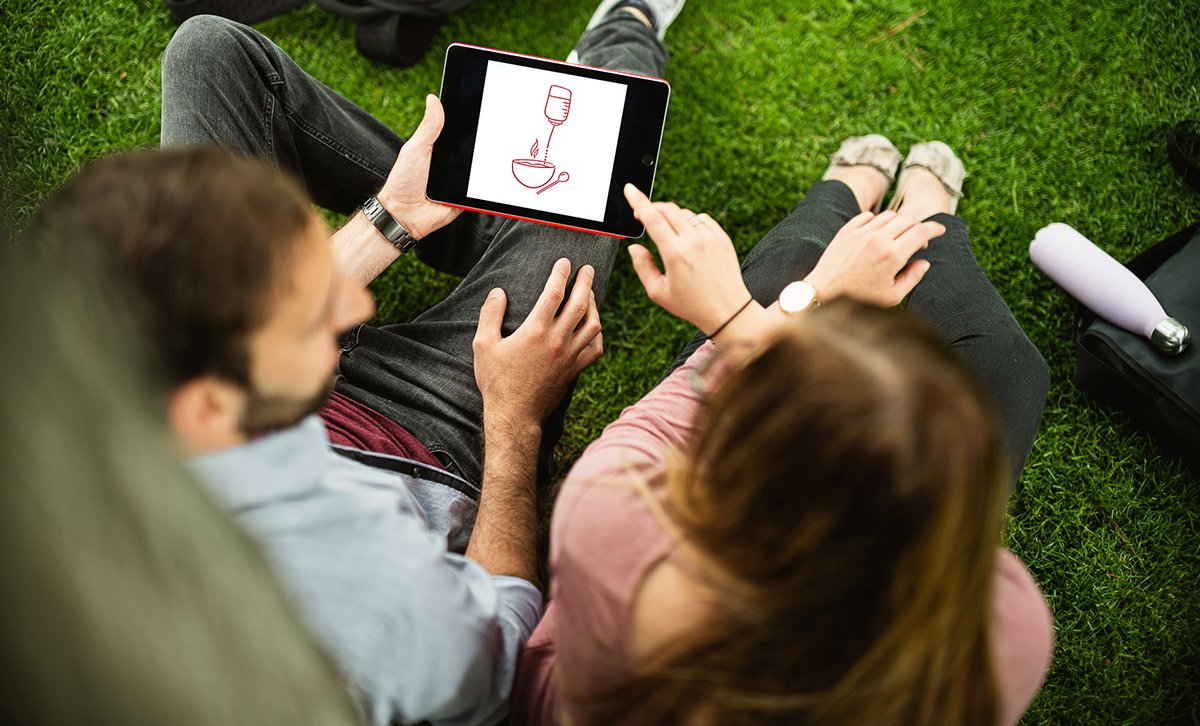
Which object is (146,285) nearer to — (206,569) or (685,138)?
(206,569)

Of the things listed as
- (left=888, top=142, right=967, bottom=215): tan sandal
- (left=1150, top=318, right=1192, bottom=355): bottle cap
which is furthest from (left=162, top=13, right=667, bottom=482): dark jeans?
(left=1150, top=318, right=1192, bottom=355): bottle cap

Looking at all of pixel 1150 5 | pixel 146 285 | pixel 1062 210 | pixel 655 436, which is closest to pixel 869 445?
pixel 655 436

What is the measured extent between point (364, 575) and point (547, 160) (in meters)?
0.96

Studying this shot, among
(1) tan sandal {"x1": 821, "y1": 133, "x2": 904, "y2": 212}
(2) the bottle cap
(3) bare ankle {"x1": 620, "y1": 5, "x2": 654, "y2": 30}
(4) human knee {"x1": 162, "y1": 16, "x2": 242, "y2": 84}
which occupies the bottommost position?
(2) the bottle cap

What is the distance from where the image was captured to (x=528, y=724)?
115 centimetres

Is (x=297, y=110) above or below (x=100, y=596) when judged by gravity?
above

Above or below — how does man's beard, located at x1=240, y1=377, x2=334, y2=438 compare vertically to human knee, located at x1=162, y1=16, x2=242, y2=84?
below

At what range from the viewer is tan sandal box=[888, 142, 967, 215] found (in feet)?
6.47

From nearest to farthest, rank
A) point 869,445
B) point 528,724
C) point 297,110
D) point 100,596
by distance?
point 100,596, point 869,445, point 528,724, point 297,110

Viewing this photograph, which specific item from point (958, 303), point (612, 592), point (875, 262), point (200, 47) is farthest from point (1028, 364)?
point (200, 47)

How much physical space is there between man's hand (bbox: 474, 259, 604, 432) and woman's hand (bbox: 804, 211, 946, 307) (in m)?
0.50

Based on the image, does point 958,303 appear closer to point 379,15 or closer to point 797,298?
point 797,298

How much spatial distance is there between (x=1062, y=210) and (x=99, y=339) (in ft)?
7.62

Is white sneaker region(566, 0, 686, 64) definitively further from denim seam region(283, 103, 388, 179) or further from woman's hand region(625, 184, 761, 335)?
woman's hand region(625, 184, 761, 335)
